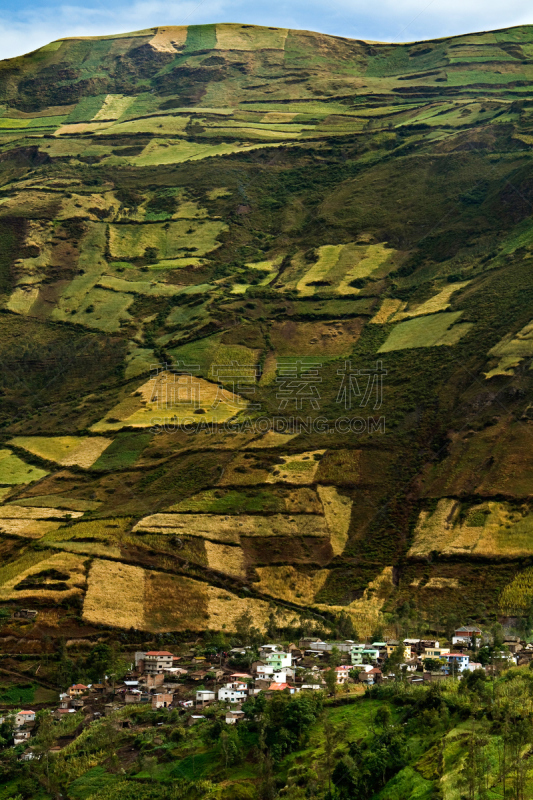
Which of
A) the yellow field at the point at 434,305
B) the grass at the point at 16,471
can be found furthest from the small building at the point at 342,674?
the yellow field at the point at 434,305

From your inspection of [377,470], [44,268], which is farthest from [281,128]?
[377,470]

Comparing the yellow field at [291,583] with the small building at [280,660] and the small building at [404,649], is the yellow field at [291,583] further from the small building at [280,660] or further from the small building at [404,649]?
the small building at [280,660]

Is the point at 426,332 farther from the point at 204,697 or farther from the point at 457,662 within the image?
the point at 204,697

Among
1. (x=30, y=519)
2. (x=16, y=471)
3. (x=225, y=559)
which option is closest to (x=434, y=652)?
(x=225, y=559)

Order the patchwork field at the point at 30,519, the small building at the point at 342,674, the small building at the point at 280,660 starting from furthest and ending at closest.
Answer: the patchwork field at the point at 30,519 → the small building at the point at 280,660 → the small building at the point at 342,674

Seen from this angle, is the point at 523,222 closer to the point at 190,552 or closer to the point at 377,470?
the point at 377,470

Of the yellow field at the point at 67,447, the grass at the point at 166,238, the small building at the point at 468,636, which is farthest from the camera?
the grass at the point at 166,238
